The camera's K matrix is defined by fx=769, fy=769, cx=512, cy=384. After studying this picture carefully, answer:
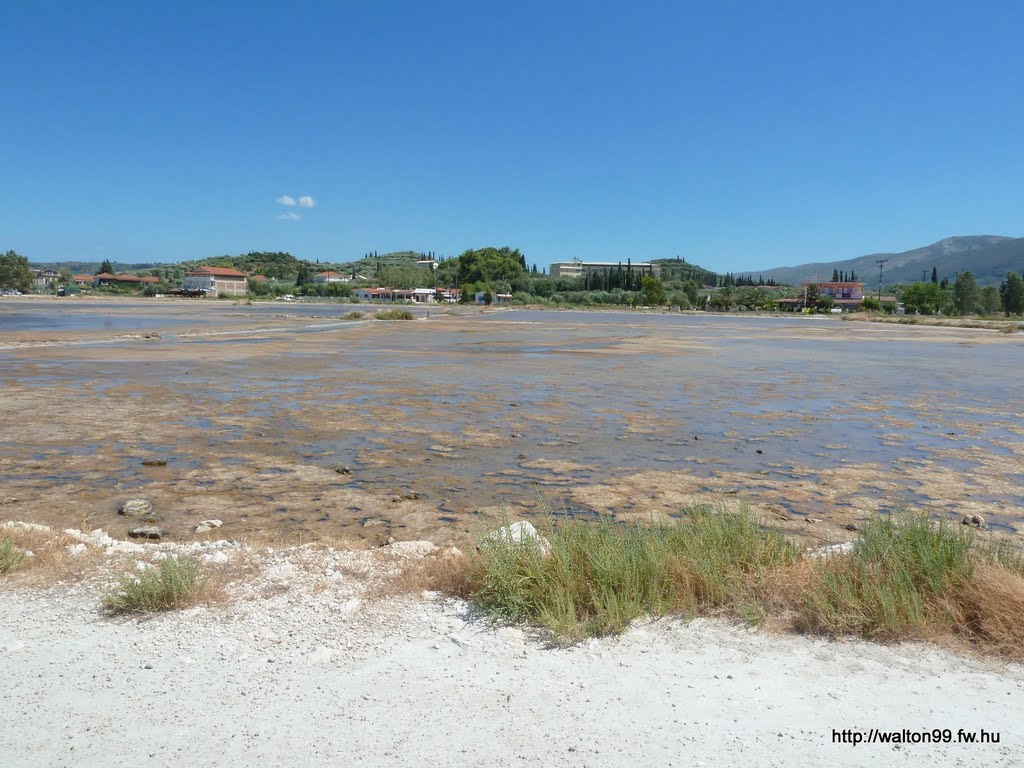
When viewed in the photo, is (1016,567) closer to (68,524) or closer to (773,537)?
(773,537)

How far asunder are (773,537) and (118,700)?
4407 millimetres

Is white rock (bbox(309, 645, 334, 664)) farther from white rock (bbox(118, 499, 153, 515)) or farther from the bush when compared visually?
white rock (bbox(118, 499, 153, 515))

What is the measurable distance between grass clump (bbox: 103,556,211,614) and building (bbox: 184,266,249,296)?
15654 centimetres

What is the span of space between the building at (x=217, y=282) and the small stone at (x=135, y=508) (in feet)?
502

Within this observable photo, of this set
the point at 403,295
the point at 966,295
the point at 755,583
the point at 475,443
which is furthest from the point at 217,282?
the point at 755,583

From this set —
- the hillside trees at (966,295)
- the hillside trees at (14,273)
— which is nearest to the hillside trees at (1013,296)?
the hillside trees at (966,295)

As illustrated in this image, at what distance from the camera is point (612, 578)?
5023 mm

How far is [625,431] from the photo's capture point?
1339 cm

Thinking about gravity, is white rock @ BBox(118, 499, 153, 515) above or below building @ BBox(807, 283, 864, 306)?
below

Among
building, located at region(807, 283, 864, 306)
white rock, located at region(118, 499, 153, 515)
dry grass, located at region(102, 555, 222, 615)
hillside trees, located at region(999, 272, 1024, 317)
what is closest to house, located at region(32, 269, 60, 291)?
building, located at region(807, 283, 864, 306)

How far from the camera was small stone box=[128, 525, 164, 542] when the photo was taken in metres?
7.08

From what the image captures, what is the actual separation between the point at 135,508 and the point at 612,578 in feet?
17.9

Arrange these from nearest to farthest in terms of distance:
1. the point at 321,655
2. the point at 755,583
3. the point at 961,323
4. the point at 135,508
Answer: the point at 321,655, the point at 755,583, the point at 135,508, the point at 961,323

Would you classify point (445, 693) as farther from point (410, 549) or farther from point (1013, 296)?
point (1013, 296)
